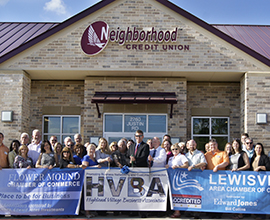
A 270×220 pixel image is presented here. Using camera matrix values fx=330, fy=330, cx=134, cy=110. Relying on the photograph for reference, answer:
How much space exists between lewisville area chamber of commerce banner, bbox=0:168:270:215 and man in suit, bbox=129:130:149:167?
17 centimetres

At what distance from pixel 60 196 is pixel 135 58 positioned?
581 centimetres

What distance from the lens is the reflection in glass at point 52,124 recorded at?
13250mm

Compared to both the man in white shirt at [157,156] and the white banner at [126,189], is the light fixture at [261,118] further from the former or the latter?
the white banner at [126,189]

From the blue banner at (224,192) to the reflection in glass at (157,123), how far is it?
4.75 m

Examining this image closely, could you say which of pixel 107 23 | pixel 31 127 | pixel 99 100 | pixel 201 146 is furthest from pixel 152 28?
pixel 31 127

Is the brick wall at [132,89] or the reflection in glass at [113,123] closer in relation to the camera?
the brick wall at [132,89]

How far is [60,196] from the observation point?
777cm

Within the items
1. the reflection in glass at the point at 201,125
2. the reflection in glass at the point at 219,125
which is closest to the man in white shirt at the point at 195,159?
the reflection in glass at the point at 201,125

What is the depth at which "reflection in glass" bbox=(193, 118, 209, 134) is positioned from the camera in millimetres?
13156

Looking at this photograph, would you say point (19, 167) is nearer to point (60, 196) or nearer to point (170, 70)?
point (60, 196)

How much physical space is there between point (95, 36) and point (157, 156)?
5641 mm

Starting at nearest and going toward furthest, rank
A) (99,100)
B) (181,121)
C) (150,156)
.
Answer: (150,156), (99,100), (181,121)

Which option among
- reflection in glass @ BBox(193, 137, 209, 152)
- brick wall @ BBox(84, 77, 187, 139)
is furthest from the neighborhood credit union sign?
reflection in glass @ BBox(193, 137, 209, 152)

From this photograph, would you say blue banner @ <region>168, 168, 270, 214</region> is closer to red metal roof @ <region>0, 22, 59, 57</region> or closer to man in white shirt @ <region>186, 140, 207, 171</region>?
man in white shirt @ <region>186, 140, 207, 171</region>
